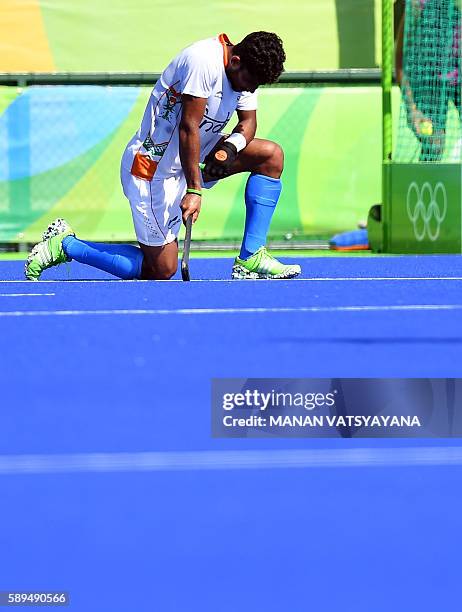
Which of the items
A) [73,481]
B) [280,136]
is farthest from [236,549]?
[280,136]

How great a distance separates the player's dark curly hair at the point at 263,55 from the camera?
6457 millimetres

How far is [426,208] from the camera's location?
11039 millimetres

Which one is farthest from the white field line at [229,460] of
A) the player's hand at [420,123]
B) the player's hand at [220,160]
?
the player's hand at [420,123]

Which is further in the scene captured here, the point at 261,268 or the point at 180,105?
the point at 261,268

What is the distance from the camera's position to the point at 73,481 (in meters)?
2.68

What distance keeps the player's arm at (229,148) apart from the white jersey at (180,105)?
0.06 m

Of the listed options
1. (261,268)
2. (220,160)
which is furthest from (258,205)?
(220,160)

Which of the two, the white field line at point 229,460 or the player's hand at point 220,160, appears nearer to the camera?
the white field line at point 229,460

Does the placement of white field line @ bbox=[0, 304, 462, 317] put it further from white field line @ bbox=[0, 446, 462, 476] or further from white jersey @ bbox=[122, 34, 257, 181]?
white field line @ bbox=[0, 446, 462, 476]

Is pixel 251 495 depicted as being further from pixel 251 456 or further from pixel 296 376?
pixel 296 376

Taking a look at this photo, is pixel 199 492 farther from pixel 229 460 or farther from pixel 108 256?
pixel 108 256

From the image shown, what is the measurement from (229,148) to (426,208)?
4.39m

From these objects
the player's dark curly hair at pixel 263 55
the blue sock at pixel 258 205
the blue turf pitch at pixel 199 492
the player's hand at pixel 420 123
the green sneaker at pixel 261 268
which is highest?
the player's dark curly hair at pixel 263 55

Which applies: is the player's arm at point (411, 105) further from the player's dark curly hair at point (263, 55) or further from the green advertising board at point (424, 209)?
the player's dark curly hair at point (263, 55)
